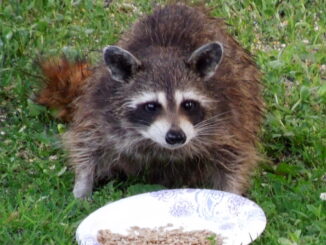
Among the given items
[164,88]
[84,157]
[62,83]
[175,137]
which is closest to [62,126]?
[62,83]

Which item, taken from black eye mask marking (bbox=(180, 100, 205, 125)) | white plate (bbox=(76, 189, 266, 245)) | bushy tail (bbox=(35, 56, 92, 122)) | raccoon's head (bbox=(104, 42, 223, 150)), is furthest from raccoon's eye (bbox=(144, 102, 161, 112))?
bushy tail (bbox=(35, 56, 92, 122))

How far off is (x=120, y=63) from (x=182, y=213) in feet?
2.69

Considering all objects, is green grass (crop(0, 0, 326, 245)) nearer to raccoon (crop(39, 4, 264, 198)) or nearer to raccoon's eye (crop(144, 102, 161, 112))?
raccoon (crop(39, 4, 264, 198))

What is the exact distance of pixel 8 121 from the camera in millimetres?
5969

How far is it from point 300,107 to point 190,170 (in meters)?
1.05

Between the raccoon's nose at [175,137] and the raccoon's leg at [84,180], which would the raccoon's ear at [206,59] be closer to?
the raccoon's nose at [175,137]

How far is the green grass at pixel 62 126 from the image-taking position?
4.56 metres

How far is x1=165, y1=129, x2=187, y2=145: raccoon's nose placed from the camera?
181 inches

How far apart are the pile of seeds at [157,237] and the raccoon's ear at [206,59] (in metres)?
0.85

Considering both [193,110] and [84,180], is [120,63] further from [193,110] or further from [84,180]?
[84,180]

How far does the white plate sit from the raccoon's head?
10.6 inches

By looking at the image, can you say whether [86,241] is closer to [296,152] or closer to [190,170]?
[190,170]

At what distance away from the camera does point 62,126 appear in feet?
19.0

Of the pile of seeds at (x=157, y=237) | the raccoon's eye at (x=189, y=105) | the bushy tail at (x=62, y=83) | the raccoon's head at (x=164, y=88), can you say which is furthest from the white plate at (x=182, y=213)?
the bushy tail at (x=62, y=83)
